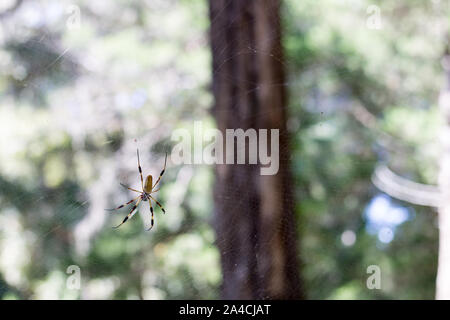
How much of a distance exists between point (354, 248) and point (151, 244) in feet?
6.17

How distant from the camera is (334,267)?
362 centimetres

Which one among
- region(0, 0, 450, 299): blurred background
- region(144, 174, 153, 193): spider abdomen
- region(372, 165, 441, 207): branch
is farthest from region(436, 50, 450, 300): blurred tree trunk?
region(144, 174, 153, 193): spider abdomen

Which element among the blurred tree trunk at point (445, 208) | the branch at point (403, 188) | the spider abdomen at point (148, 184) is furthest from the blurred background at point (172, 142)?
the blurred tree trunk at point (445, 208)

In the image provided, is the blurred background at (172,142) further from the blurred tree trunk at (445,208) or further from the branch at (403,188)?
the blurred tree trunk at (445,208)

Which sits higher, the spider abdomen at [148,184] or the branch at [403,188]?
the spider abdomen at [148,184]

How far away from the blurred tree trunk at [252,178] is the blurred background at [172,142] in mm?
165

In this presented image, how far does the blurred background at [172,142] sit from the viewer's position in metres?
A: 2.60

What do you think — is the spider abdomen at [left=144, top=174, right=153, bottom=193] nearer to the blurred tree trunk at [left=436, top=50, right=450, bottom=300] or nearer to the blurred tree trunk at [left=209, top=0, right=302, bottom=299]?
the blurred tree trunk at [left=209, top=0, right=302, bottom=299]

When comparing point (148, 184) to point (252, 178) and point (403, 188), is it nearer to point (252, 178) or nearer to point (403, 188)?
point (252, 178)

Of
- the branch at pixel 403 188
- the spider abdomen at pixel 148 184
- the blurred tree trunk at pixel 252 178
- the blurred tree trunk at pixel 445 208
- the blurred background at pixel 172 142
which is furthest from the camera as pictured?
the branch at pixel 403 188

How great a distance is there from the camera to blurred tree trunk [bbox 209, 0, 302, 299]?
2.02 metres
